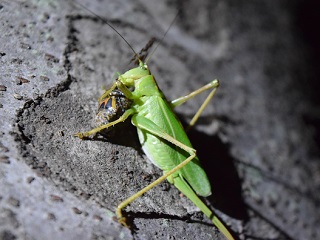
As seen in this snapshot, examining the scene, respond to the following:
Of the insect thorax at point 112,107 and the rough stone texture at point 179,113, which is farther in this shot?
the insect thorax at point 112,107

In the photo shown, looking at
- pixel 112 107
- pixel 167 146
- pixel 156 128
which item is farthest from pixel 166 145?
pixel 112 107

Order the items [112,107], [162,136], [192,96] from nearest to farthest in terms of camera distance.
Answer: [112,107], [162,136], [192,96]

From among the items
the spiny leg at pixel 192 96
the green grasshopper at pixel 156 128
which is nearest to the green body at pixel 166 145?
the green grasshopper at pixel 156 128

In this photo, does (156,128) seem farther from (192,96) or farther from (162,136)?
(192,96)

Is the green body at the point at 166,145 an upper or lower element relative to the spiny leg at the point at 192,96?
Result: lower

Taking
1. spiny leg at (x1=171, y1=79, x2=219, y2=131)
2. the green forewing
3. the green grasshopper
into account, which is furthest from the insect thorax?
spiny leg at (x1=171, y1=79, x2=219, y2=131)

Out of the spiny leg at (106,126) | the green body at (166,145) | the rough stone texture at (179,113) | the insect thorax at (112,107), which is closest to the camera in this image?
the rough stone texture at (179,113)

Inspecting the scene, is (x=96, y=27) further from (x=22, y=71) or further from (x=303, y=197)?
(x=303, y=197)

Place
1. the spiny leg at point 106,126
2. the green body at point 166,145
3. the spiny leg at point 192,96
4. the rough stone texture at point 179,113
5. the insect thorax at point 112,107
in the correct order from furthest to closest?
the spiny leg at point 192,96 < the green body at point 166,145 < the insect thorax at point 112,107 < the spiny leg at point 106,126 < the rough stone texture at point 179,113

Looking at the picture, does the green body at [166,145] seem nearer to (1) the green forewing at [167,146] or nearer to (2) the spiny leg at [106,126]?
(1) the green forewing at [167,146]
